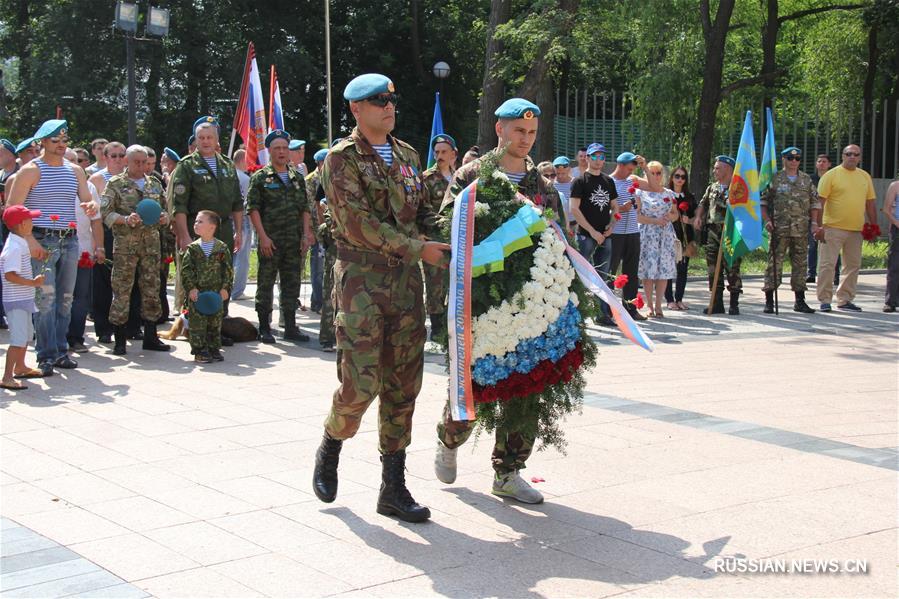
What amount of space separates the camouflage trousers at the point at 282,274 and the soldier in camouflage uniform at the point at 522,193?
5720mm

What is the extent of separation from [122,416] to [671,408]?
404cm

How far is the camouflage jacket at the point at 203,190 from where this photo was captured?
36.1ft

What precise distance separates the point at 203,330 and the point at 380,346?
5.10 meters

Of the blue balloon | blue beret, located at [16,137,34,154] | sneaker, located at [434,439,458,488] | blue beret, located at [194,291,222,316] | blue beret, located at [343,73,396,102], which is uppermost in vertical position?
blue beret, located at [16,137,34,154]

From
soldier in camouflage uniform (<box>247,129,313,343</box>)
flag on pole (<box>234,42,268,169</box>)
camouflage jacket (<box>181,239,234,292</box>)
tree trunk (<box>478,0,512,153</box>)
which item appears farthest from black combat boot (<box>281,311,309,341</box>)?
tree trunk (<box>478,0,512,153</box>)

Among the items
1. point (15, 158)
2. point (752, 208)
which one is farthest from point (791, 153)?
point (15, 158)

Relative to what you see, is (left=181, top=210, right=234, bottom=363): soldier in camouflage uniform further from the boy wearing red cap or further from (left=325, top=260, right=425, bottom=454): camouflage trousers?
(left=325, top=260, right=425, bottom=454): camouflage trousers

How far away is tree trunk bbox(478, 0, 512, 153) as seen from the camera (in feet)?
71.0

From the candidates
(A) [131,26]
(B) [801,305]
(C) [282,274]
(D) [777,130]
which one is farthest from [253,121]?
(D) [777,130]

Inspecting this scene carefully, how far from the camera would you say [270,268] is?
37.3ft

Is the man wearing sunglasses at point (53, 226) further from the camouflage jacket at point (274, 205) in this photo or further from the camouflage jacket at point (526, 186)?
the camouflage jacket at point (526, 186)

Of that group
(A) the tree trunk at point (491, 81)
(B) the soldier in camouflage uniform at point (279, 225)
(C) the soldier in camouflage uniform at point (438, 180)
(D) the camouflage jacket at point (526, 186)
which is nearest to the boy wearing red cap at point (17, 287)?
(B) the soldier in camouflage uniform at point (279, 225)

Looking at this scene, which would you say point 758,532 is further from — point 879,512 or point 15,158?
point 15,158

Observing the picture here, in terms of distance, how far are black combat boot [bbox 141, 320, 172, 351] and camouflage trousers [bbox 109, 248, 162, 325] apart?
72 millimetres
